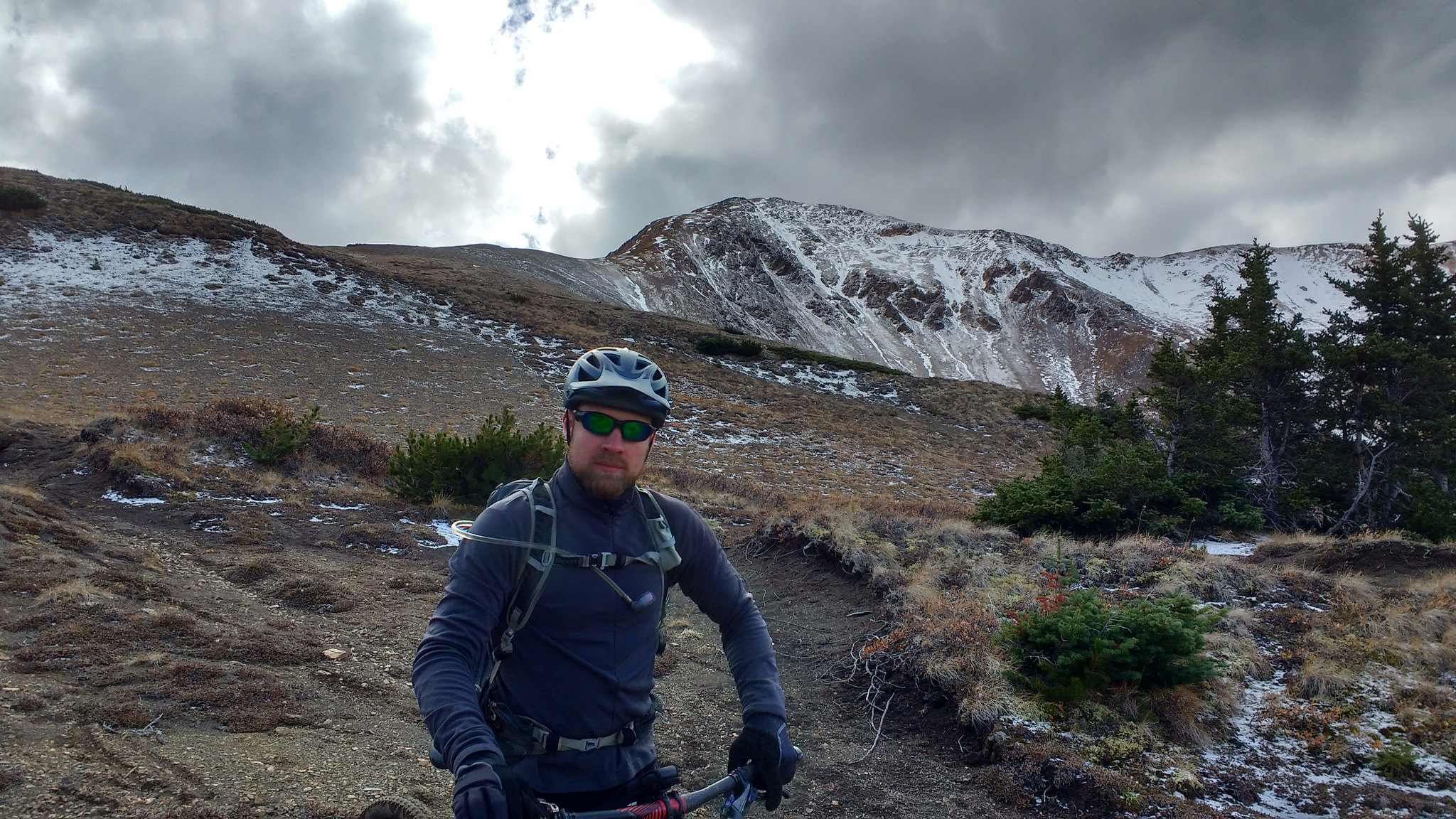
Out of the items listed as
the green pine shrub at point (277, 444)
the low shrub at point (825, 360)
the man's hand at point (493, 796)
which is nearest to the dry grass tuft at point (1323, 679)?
the man's hand at point (493, 796)

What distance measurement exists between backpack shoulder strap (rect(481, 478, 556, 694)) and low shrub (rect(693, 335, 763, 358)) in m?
35.3

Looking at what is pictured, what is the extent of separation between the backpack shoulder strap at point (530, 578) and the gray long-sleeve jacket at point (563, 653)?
0.07 feet

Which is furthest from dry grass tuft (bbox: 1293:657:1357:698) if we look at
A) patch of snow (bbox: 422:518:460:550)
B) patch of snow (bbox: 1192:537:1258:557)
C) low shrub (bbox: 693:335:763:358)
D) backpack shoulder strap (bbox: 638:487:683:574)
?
low shrub (bbox: 693:335:763:358)

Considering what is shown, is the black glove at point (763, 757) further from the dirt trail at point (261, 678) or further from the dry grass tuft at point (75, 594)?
the dry grass tuft at point (75, 594)

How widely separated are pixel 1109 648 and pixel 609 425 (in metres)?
4.28

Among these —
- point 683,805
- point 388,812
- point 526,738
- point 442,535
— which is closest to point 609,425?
point 526,738

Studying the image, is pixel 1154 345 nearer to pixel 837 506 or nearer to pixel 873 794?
pixel 837 506

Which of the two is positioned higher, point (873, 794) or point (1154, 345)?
point (1154, 345)

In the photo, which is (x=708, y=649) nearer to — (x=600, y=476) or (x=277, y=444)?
(x=600, y=476)

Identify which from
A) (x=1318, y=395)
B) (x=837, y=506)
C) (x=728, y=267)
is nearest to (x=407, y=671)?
(x=837, y=506)

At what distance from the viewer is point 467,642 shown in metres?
1.96

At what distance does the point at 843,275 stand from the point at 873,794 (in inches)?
4176

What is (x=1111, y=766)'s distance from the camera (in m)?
4.22

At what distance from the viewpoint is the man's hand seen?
63.7 inches
